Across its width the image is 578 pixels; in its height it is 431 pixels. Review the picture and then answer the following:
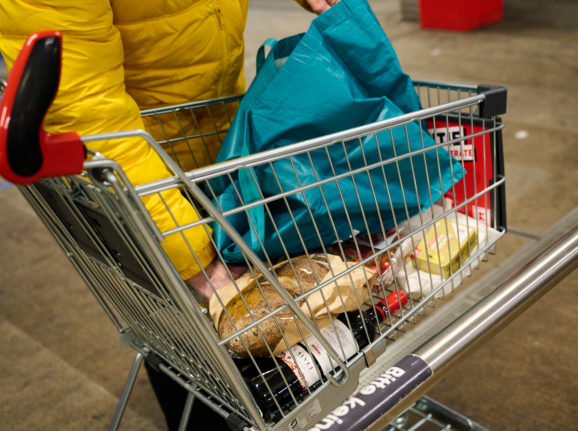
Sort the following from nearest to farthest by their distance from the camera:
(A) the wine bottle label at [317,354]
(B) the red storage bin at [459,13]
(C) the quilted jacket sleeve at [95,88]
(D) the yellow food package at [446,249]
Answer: (C) the quilted jacket sleeve at [95,88] → (A) the wine bottle label at [317,354] → (D) the yellow food package at [446,249] → (B) the red storage bin at [459,13]

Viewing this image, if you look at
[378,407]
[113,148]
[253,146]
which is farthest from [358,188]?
[378,407]

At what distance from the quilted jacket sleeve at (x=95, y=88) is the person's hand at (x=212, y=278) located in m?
0.05

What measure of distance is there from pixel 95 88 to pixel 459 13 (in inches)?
218

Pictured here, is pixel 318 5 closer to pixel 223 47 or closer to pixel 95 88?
pixel 223 47

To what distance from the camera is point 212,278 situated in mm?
1293

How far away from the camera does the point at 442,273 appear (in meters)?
1.41

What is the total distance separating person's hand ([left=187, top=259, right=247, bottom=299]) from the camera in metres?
1.28

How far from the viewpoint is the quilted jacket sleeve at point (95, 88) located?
1.07 meters

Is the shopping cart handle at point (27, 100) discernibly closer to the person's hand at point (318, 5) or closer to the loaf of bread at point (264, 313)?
the loaf of bread at point (264, 313)

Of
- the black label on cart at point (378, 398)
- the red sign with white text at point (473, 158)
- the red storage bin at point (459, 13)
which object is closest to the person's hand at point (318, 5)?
the red sign with white text at point (473, 158)

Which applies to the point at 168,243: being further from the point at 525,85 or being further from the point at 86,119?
the point at 525,85

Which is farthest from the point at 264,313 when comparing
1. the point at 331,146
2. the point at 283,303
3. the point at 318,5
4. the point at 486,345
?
the point at 486,345

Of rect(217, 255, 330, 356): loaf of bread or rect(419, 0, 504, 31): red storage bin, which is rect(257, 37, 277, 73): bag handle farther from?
rect(419, 0, 504, 31): red storage bin

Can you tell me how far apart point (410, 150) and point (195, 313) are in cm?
62
